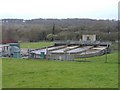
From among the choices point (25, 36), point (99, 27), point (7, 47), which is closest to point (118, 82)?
→ point (7, 47)

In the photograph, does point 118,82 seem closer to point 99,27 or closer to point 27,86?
point 27,86

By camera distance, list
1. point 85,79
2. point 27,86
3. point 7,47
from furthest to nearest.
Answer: point 7,47, point 85,79, point 27,86

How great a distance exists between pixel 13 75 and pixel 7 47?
18.8 m

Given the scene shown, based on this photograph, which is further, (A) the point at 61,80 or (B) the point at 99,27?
(B) the point at 99,27

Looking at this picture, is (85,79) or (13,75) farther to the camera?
(13,75)

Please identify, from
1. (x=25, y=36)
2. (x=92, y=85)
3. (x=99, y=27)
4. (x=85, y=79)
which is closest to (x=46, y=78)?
(x=85, y=79)

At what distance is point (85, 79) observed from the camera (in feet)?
30.7

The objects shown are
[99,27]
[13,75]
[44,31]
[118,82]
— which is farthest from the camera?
[99,27]

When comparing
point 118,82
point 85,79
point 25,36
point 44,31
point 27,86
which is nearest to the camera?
point 27,86

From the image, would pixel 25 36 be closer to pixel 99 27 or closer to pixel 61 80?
pixel 99 27

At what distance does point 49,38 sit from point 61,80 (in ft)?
173

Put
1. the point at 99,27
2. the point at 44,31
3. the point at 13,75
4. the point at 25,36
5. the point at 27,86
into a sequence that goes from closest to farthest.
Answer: the point at 27,86
the point at 13,75
the point at 25,36
the point at 44,31
the point at 99,27

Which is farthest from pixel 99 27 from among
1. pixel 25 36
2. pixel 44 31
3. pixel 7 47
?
pixel 7 47

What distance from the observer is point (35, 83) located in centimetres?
855
